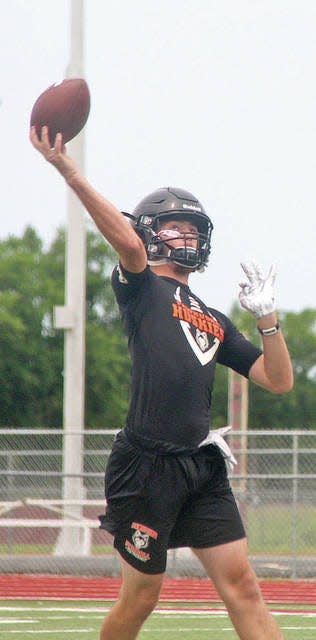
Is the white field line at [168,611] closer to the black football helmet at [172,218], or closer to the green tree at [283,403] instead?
the black football helmet at [172,218]

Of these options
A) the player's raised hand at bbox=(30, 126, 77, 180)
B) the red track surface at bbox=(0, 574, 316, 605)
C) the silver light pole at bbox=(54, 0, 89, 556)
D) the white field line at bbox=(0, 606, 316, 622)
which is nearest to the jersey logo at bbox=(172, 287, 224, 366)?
the player's raised hand at bbox=(30, 126, 77, 180)

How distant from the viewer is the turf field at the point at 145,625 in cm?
864

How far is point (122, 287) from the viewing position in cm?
554

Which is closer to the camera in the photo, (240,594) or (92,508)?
(240,594)

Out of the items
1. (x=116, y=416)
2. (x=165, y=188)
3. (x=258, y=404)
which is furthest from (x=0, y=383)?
(x=165, y=188)

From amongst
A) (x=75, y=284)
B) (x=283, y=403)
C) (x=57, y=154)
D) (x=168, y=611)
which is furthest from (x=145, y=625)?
(x=283, y=403)

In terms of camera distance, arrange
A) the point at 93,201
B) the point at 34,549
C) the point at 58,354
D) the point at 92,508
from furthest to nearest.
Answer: the point at 58,354 → the point at 34,549 → the point at 92,508 → the point at 93,201

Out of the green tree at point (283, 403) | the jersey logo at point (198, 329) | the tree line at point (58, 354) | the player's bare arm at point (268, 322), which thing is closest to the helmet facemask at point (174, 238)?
the jersey logo at point (198, 329)

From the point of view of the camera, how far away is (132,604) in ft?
18.0

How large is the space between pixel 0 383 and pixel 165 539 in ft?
108

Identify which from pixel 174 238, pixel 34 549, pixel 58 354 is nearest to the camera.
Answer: pixel 174 238

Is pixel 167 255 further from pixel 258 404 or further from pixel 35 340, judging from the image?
pixel 258 404

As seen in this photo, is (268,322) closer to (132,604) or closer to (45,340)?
(132,604)

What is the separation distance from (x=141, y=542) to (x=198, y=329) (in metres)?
0.83
